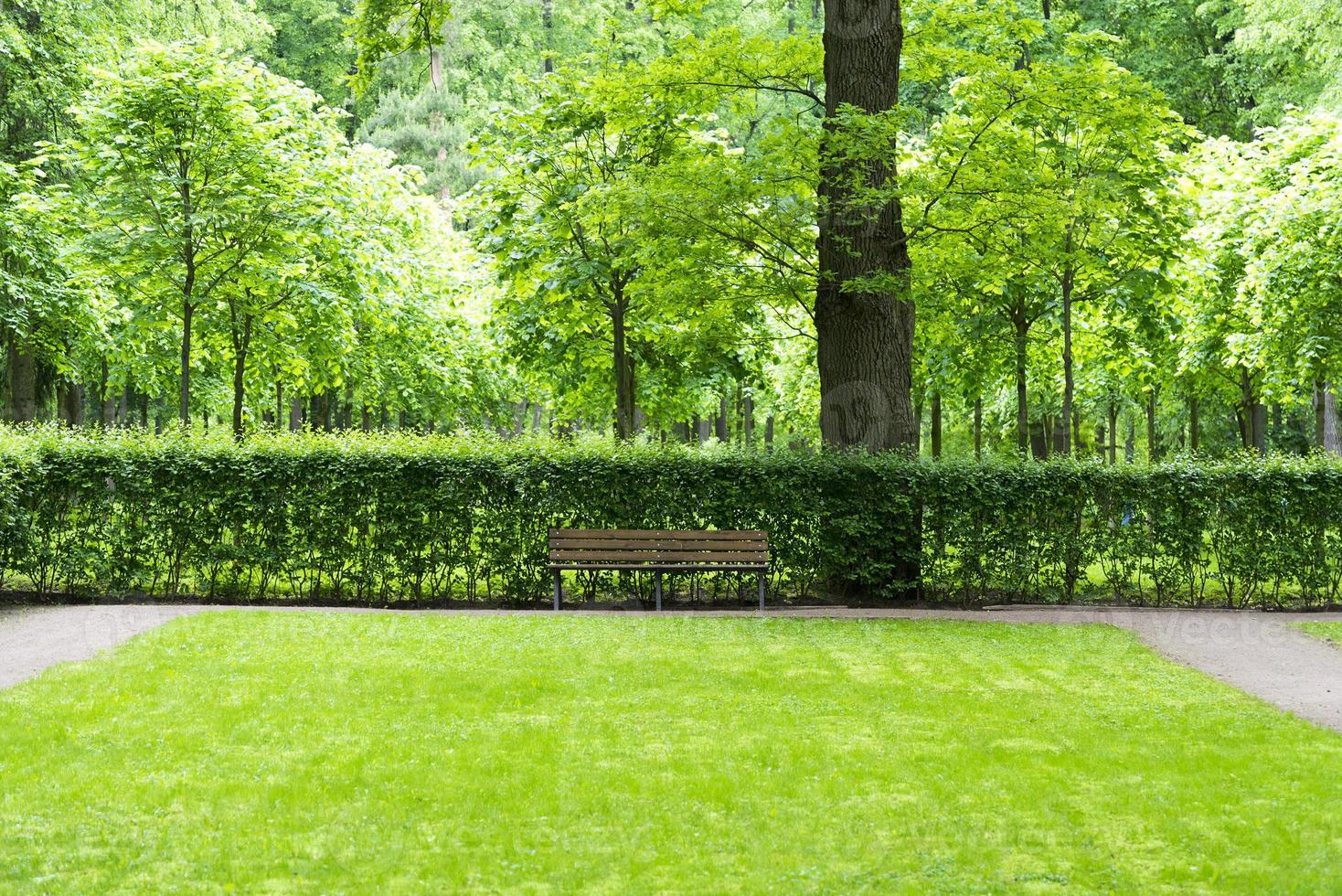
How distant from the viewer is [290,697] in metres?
8.24

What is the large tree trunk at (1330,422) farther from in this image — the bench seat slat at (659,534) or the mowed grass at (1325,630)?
the bench seat slat at (659,534)

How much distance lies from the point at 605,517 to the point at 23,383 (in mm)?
13803

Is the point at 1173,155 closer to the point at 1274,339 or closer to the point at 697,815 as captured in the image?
the point at 1274,339

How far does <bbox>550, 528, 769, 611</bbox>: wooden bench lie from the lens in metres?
13.2

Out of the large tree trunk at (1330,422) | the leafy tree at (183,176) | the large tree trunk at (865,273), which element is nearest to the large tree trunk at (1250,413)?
the large tree trunk at (1330,422)

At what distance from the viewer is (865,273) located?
45.3 feet

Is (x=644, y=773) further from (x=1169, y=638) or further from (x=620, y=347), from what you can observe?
(x=620, y=347)

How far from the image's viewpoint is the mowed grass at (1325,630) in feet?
38.9

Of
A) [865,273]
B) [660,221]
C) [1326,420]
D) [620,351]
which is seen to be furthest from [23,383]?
[1326,420]

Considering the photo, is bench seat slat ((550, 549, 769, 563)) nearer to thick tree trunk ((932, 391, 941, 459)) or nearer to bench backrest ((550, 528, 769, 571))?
bench backrest ((550, 528, 769, 571))

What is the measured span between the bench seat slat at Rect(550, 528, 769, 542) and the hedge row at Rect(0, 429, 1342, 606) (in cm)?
29

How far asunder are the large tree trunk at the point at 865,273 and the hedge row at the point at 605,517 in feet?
2.39

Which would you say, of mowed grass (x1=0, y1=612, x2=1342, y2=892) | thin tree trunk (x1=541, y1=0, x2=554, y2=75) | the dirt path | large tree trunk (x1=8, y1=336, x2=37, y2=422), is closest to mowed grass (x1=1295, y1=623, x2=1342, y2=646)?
Answer: the dirt path

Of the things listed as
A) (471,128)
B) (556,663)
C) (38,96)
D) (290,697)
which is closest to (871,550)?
(556,663)
